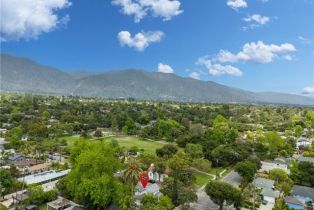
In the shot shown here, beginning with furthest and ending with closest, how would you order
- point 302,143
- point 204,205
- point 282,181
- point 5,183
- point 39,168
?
point 302,143 < point 39,168 < point 282,181 < point 5,183 < point 204,205

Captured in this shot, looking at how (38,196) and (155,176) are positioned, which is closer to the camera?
(38,196)

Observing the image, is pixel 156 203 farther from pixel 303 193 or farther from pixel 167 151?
pixel 167 151

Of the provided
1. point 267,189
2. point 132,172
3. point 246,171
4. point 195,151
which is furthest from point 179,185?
point 195,151

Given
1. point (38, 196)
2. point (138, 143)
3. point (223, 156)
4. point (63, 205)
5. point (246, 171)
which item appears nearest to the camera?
point (63, 205)

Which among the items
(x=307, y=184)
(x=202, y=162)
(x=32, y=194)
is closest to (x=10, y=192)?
(x=32, y=194)

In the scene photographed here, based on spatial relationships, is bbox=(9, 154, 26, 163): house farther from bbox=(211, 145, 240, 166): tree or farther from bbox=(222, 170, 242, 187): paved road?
bbox=(222, 170, 242, 187): paved road

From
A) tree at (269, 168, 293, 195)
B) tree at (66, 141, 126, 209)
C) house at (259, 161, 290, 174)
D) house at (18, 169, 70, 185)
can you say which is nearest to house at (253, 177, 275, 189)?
tree at (269, 168, 293, 195)
